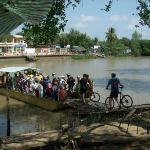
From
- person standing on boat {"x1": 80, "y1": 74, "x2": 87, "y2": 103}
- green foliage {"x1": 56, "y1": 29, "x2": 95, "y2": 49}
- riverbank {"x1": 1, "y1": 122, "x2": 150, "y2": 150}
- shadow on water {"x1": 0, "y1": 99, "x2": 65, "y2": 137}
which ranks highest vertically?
green foliage {"x1": 56, "y1": 29, "x2": 95, "y2": 49}

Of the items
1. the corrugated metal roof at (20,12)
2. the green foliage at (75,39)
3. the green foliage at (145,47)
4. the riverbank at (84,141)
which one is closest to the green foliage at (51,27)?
the riverbank at (84,141)

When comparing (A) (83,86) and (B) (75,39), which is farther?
(B) (75,39)

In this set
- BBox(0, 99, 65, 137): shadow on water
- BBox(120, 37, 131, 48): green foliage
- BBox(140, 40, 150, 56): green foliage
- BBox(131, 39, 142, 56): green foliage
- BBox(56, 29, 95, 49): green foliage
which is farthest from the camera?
BBox(120, 37, 131, 48): green foliage

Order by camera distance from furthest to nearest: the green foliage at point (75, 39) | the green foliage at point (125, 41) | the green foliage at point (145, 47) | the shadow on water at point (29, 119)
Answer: the green foliage at point (125, 41) → the green foliage at point (145, 47) → the green foliage at point (75, 39) → the shadow on water at point (29, 119)

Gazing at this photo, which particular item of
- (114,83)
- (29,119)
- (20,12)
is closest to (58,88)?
(29,119)

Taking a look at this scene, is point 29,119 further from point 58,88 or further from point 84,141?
Result: point 84,141

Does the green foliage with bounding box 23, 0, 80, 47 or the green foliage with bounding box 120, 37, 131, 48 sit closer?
the green foliage with bounding box 23, 0, 80, 47

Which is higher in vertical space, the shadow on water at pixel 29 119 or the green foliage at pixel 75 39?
the green foliage at pixel 75 39

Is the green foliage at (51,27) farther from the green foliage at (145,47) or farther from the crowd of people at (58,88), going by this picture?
the green foliage at (145,47)

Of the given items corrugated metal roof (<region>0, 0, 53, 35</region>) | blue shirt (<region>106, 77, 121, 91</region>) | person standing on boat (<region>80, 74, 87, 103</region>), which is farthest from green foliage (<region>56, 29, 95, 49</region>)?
corrugated metal roof (<region>0, 0, 53, 35</region>)

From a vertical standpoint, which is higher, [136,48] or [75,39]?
[75,39]

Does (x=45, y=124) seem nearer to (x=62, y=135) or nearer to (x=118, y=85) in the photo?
(x=118, y=85)

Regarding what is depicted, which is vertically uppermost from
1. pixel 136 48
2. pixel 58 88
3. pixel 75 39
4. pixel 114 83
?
pixel 75 39

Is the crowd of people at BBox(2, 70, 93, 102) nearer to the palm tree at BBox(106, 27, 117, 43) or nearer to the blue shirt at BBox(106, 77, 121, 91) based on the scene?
the blue shirt at BBox(106, 77, 121, 91)
